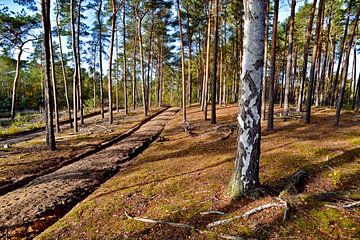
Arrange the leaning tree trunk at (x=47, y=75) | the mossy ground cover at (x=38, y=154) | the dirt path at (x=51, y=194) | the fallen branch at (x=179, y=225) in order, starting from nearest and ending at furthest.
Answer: the fallen branch at (x=179, y=225)
the dirt path at (x=51, y=194)
the mossy ground cover at (x=38, y=154)
the leaning tree trunk at (x=47, y=75)

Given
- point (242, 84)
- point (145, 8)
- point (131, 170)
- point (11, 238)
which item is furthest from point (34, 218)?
point (145, 8)

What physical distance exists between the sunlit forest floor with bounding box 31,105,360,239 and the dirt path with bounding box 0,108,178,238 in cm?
56

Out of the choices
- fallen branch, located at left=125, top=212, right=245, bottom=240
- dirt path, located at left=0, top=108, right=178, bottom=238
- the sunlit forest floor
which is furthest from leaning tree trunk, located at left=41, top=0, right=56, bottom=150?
fallen branch, located at left=125, top=212, right=245, bottom=240

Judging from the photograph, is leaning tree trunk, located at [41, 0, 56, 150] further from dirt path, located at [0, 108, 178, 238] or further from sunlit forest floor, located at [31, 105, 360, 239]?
sunlit forest floor, located at [31, 105, 360, 239]

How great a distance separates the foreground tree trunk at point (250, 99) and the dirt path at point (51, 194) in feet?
15.1

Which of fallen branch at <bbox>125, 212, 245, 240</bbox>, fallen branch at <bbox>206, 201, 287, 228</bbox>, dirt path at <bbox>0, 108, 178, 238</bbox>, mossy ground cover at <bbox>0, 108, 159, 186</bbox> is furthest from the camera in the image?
mossy ground cover at <bbox>0, 108, 159, 186</bbox>

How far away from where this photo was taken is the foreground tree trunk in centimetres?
404

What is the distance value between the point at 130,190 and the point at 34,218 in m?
2.33

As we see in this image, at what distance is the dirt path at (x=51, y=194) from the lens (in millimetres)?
4973

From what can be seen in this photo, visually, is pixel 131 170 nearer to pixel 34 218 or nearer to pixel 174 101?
pixel 34 218

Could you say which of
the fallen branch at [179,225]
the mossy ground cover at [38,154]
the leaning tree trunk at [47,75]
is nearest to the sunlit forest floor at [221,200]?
the fallen branch at [179,225]

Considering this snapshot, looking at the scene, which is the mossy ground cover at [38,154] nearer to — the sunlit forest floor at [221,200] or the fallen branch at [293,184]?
the sunlit forest floor at [221,200]

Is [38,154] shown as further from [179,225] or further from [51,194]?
[179,225]

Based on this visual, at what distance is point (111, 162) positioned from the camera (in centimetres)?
945
